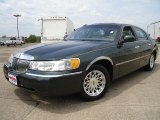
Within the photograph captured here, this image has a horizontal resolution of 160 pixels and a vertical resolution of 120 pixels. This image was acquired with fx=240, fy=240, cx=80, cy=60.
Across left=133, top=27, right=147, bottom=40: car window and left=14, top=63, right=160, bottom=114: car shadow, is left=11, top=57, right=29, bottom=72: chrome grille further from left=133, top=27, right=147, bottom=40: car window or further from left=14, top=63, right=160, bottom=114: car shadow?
left=133, top=27, right=147, bottom=40: car window

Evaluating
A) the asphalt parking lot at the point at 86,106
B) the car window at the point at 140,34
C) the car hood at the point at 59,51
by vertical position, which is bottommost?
the asphalt parking lot at the point at 86,106

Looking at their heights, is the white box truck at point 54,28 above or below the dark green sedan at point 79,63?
above

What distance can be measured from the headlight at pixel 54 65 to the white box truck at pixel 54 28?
12.9 meters

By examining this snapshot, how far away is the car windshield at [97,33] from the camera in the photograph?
17.5 feet

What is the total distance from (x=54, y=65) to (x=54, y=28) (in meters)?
13.5

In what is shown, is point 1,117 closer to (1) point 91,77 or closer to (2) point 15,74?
(2) point 15,74

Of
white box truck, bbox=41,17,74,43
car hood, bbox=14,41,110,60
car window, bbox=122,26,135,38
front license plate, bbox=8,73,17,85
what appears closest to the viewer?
car hood, bbox=14,41,110,60

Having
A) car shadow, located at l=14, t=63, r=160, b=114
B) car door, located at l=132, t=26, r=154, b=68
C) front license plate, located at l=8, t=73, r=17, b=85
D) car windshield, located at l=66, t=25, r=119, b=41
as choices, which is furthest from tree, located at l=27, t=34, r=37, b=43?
front license plate, located at l=8, t=73, r=17, b=85

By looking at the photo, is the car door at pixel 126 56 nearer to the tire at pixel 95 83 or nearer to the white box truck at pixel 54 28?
the tire at pixel 95 83

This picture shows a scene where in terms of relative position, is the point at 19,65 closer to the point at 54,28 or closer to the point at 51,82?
the point at 51,82

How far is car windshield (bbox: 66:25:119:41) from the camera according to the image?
5.32 meters

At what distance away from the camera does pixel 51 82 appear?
3824 millimetres

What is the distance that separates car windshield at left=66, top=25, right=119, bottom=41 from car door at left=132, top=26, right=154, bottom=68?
0.90 m

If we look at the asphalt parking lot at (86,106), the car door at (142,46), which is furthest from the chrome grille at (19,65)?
the car door at (142,46)
